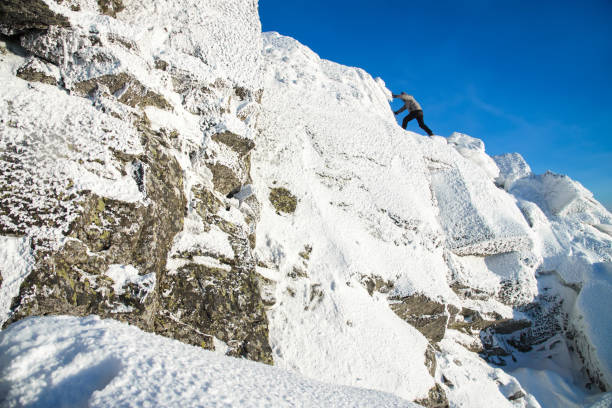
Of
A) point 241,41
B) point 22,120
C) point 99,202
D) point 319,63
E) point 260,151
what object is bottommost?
point 99,202

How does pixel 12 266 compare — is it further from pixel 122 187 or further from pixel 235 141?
pixel 235 141

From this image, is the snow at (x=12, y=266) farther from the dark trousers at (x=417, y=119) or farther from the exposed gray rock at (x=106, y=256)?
the dark trousers at (x=417, y=119)

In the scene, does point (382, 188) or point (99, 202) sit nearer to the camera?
point (99, 202)

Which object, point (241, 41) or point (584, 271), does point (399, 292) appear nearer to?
point (241, 41)

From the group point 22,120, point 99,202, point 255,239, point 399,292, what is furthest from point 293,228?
point 22,120

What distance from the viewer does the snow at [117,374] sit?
2232mm

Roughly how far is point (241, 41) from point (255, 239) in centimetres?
531

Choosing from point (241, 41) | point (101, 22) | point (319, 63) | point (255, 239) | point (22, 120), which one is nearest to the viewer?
point (22, 120)

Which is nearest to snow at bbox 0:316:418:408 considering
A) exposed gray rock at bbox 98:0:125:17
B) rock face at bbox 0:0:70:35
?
rock face at bbox 0:0:70:35

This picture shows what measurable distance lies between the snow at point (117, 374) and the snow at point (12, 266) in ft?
3.24

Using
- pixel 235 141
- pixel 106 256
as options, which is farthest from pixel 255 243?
pixel 106 256

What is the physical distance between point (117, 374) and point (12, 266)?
262cm

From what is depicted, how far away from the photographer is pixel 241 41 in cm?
862

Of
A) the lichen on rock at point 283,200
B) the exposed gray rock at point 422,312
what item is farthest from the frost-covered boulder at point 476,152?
the lichen on rock at point 283,200
